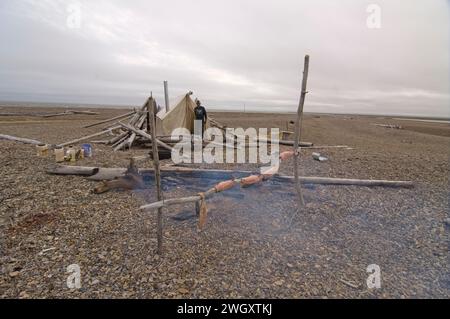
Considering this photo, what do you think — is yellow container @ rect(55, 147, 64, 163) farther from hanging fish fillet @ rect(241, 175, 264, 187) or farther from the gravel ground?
hanging fish fillet @ rect(241, 175, 264, 187)

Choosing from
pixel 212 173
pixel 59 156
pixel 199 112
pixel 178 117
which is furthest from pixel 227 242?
pixel 178 117

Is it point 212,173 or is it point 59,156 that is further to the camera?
point 59,156

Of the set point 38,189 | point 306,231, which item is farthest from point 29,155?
point 306,231

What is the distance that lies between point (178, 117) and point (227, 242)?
399 inches

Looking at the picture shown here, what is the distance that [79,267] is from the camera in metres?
3.48

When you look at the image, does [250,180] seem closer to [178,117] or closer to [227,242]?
[227,242]

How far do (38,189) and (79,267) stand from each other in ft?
12.0

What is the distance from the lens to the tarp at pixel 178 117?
1278cm

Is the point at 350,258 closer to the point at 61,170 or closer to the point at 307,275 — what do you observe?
the point at 307,275

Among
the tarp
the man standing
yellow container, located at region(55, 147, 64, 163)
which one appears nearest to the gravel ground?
yellow container, located at region(55, 147, 64, 163)

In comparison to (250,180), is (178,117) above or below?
above

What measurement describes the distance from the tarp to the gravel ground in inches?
251

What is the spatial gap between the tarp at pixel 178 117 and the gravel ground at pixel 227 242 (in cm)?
637

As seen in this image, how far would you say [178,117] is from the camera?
43.5 ft
